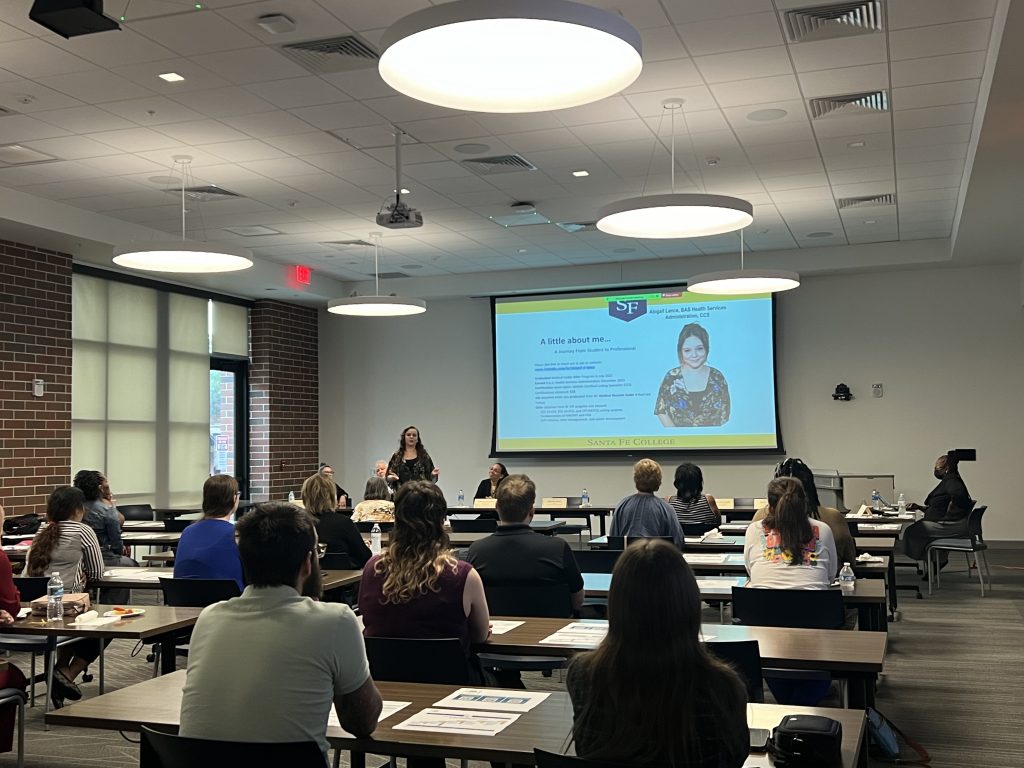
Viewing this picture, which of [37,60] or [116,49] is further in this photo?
[37,60]

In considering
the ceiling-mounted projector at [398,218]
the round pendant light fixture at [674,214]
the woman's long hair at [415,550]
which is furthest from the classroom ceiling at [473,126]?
the woman's long hair at [415,550]

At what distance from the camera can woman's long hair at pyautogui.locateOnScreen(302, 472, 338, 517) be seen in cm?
634

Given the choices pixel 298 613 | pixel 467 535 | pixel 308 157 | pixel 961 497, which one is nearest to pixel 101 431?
pixel 308 157

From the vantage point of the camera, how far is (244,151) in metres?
8.27

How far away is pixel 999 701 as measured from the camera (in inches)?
218

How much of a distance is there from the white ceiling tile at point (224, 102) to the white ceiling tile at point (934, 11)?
13.7ft

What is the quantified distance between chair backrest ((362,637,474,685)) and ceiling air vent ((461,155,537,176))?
598 centimetres

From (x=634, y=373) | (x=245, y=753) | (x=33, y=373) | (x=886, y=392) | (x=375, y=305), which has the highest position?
(x=375, y=305)

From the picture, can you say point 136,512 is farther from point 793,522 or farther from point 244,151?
point 793,522

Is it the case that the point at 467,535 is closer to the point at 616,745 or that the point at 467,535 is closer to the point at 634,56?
the point at 634,56

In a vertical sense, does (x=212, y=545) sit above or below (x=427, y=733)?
above

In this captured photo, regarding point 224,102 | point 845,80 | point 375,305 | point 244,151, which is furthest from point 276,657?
point 375,305

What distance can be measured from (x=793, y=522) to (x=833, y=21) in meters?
3.06

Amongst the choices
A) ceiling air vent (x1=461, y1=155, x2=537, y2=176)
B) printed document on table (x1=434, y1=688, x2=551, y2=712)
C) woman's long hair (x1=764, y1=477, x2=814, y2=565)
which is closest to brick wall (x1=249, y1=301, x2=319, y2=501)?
ceiling air vent (x1=461, y1=155, x2=537, y2=176)
